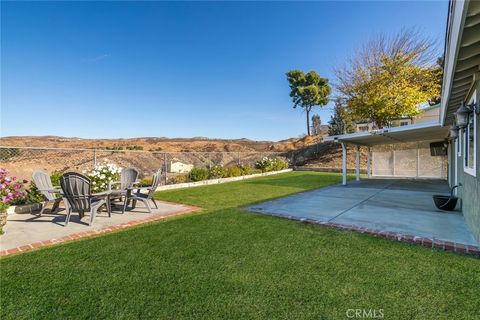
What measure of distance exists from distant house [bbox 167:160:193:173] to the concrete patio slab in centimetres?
604

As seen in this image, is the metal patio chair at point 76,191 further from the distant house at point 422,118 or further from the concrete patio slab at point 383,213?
the distant house at point 422,118

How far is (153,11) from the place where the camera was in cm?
1073

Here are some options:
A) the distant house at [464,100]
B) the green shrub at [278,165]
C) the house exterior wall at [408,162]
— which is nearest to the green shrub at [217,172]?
the green shrub at [278,165]

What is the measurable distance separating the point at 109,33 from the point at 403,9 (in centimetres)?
1502

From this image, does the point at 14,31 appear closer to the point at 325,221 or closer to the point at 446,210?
the point at 325,221

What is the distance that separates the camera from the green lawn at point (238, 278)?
206 centimetres

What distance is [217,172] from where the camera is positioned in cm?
1219

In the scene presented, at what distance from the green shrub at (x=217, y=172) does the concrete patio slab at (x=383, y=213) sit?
18.0ft

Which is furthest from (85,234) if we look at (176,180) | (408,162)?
(408,162)

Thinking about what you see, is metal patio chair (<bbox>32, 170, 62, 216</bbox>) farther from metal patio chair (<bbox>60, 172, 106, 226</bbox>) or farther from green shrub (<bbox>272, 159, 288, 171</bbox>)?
green shrub (<bbox>272, 159, 288, 171</bbox>)

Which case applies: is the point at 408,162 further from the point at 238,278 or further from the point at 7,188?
the point at 7,188

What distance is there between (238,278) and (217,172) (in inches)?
382

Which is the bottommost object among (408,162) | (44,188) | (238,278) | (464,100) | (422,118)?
(238,278)

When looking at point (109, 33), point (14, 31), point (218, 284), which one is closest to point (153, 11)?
point (109, 33)
